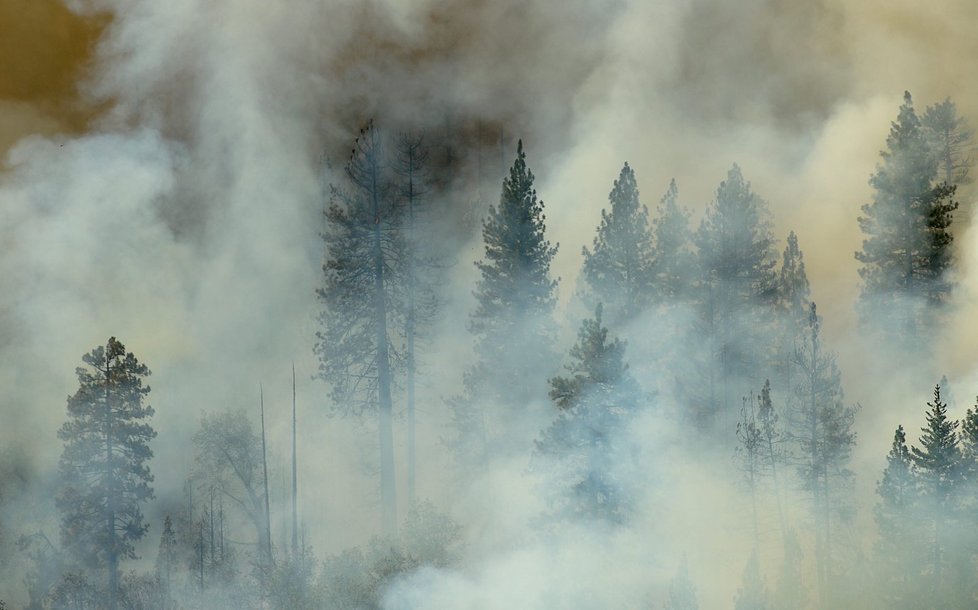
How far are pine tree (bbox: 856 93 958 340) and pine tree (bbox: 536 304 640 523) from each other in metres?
18.4

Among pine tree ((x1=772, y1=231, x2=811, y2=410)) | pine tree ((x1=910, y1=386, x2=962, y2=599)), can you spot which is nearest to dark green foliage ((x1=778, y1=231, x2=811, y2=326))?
pine tree ((x1=772, y1=231, x2=811, y2=410))

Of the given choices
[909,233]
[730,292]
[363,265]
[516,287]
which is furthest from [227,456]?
[909,233]

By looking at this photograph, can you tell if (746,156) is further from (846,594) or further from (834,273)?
(846,594)

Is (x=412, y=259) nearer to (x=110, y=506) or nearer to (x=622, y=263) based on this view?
(x=622, y=263)

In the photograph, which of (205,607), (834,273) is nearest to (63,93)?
(205,607)

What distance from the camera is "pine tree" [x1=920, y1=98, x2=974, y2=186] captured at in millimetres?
51156

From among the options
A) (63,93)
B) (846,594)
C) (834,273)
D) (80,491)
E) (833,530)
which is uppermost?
(63,93)

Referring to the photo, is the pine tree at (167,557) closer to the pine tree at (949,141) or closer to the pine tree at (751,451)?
the pine tree at (751,451)

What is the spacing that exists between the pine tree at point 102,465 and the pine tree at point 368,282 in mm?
Result: 7443

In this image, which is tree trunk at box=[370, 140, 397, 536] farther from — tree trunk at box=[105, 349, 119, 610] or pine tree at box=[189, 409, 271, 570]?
pine tree at box=[189, 409, 271, 570]

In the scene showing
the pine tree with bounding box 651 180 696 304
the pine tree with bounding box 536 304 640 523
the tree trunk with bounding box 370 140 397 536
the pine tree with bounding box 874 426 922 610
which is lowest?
the pine tree with bounding box 874 426 922 610

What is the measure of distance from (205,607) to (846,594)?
26.7m

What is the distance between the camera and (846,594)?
114 ft

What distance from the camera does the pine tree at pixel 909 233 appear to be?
→ 40781mm
